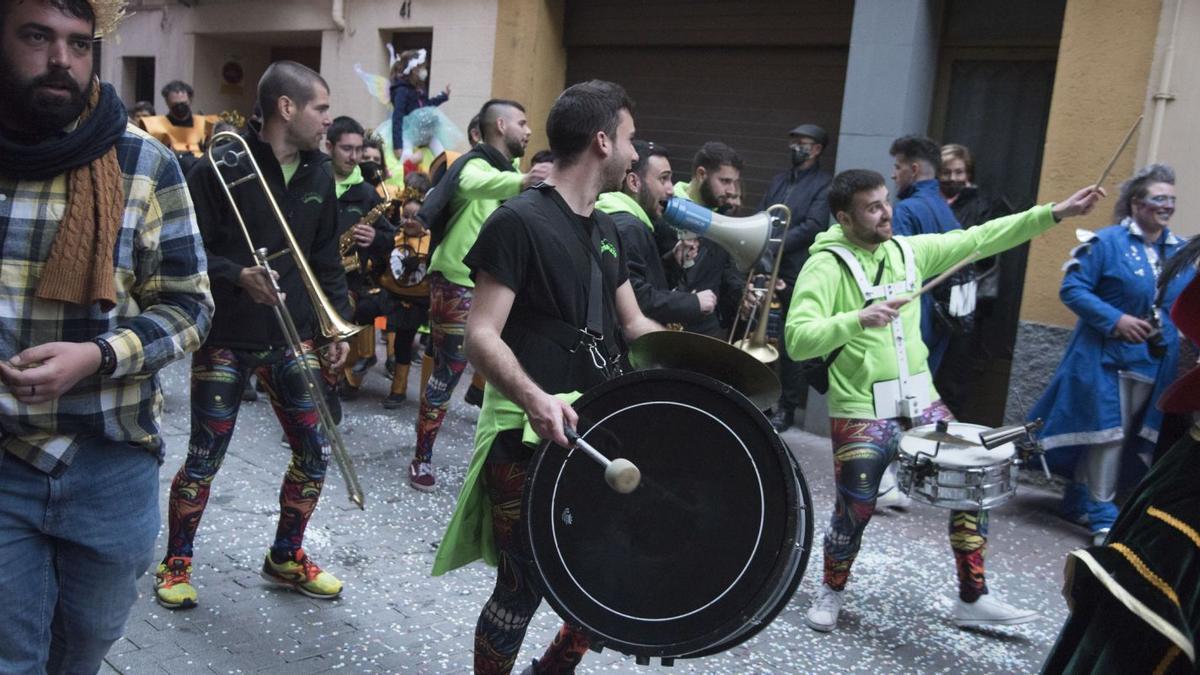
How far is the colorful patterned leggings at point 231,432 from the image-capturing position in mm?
4066

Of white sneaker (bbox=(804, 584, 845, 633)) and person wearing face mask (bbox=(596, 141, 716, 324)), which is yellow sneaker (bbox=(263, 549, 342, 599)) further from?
white sneaker (bbox=(804, 584, 845, 633))

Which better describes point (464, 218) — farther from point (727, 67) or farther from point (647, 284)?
point (727, 67)

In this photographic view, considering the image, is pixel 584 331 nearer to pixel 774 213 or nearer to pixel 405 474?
pixel 774 213

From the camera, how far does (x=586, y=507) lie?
271cm

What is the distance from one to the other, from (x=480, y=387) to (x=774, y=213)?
8.76 feet

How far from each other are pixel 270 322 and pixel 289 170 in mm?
616

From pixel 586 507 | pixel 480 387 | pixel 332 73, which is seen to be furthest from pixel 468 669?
pixel 332 73

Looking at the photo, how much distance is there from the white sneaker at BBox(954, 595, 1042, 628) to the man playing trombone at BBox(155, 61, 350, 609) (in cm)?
256

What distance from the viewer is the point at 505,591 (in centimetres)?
308

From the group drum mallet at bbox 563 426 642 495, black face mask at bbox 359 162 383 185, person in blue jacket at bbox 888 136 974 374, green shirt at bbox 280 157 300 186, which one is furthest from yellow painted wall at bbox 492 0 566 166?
drum mallet at bbox 563 426 642 495

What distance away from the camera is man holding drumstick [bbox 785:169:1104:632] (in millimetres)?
4418

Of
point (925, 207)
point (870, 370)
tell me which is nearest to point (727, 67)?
point (925, 207)

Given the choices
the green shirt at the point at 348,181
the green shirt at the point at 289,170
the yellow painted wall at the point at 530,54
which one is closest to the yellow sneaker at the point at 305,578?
the green shirt at the point at 289,170

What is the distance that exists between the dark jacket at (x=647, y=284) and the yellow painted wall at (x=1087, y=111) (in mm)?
3091
